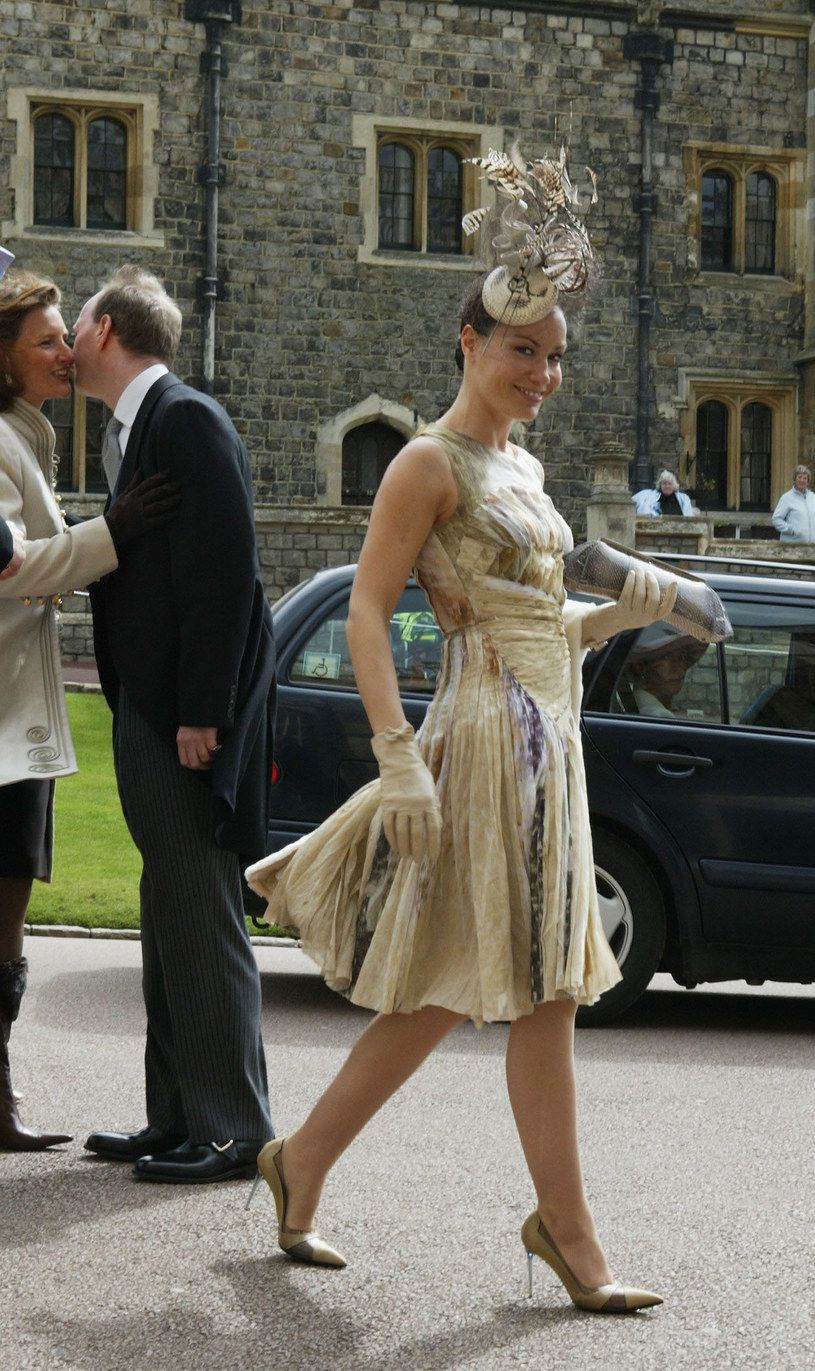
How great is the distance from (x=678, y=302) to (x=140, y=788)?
2522cm

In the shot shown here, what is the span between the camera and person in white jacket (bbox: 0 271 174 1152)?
4.48 m

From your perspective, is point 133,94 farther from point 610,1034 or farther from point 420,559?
point 420,559

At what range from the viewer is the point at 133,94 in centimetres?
2631

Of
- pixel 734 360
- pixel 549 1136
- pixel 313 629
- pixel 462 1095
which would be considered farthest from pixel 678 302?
pixel 549 1136

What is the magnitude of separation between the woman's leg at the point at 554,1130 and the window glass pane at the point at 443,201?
82.7 feet

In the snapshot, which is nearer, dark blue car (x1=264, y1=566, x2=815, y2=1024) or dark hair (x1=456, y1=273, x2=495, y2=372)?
dark hair (x1=456, y1=273, x2=495, y2=372)

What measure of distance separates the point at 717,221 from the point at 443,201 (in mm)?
4540

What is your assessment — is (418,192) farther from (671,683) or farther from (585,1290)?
(585,1290)

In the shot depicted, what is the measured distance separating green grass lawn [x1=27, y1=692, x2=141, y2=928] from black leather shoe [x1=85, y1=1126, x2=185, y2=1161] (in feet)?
14.0

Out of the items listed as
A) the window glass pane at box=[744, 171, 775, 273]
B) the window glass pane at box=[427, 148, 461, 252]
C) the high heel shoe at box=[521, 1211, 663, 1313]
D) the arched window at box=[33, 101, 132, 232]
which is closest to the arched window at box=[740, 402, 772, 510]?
the window glass pane at box=[744, 171, 775, 273]

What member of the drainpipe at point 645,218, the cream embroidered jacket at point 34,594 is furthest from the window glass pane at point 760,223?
the cream embroidered jacket at point 34,594

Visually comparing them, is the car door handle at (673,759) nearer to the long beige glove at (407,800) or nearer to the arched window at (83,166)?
the long beige glove at (407,800)

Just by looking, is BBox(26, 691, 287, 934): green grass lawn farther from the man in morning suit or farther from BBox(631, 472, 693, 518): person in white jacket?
BBox(631, 472, 693, 518): person in white jacket

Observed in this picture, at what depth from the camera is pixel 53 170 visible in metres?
26.6
